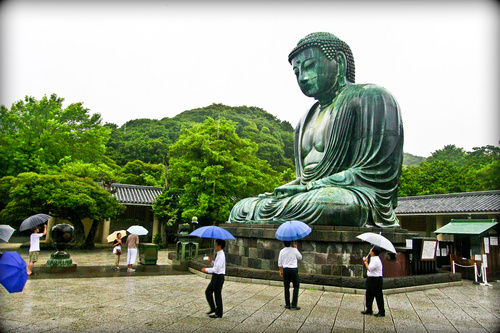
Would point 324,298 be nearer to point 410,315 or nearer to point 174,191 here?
point 410,315

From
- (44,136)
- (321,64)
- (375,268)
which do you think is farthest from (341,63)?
(44,136)

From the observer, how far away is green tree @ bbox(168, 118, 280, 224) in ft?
59.1

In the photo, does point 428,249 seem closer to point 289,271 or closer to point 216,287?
point 289,271

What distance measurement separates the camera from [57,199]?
52.9 ft

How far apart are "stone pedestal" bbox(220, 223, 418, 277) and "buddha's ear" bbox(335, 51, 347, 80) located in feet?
15.6

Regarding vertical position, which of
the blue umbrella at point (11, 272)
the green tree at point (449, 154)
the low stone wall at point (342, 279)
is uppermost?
the green tree at point (449, 154)

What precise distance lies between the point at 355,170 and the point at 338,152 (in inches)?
30.7

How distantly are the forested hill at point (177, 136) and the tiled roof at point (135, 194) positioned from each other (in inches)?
151

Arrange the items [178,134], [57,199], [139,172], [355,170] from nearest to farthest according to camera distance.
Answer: [355,170]
[57,199]
[139,172]
[178,134]

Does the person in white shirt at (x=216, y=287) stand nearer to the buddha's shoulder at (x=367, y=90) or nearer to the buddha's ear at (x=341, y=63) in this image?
the buddha's shoulder at (x=367, y=90)

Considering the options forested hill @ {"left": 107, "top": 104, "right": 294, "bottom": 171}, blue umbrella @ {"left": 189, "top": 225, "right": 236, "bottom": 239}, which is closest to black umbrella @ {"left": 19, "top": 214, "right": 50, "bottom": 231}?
blue umbrella @ {"left": 189, "top": 225, "right": 236, "bottom": 239}

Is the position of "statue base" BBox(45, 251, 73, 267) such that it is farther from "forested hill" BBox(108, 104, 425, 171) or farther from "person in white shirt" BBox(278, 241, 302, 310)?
"forested hill" BBox(108, 104, 425, 171)

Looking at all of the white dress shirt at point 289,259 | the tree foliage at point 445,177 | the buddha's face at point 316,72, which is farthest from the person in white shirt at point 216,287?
the tree foliage at point 445,177

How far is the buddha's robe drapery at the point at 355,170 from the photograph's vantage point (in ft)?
26.6
